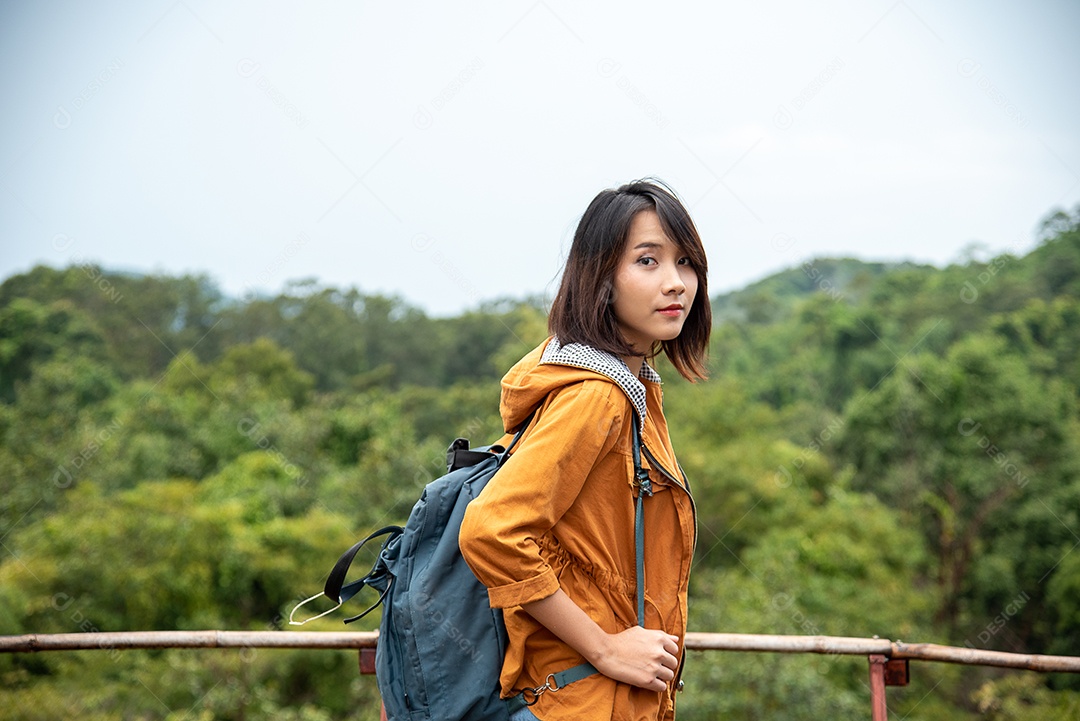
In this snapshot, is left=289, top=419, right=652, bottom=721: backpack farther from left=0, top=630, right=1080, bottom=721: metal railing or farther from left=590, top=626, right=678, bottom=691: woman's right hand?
left=0, top=630, right=1080, bottom=721: metal railing

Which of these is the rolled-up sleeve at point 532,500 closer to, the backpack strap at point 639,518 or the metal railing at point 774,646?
the backpack strap at point 639,518

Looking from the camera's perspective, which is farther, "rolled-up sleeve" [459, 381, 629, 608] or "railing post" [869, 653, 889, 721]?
"railing post" [869, 653, 889, 721]

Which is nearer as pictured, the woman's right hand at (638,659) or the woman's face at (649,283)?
the woman's right hand at (638,659)

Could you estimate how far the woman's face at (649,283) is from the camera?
3.98ft

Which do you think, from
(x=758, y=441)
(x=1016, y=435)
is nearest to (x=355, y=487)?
(x=758, y=441)

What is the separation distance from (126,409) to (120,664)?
10.1 m

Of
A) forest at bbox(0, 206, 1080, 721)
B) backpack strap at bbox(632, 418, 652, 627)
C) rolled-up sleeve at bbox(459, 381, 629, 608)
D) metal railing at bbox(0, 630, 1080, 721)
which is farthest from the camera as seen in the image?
forest at bbox(0, 206, 1080, 721)

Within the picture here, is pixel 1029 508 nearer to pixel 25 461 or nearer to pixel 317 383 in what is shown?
pixel 25 461

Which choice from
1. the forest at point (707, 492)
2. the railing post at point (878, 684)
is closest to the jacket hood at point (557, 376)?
the railing post at point (878, 684)

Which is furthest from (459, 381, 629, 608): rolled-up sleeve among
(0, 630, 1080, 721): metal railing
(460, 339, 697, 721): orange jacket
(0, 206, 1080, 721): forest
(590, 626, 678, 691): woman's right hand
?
(0, 206, 1080, 721): forest

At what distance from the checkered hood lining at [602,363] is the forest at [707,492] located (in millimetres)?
6218

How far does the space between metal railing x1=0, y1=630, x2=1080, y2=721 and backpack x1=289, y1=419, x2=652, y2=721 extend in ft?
2.44

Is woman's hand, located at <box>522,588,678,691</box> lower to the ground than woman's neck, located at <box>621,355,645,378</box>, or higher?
lower

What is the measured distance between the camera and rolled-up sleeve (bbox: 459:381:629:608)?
3.44 ft
